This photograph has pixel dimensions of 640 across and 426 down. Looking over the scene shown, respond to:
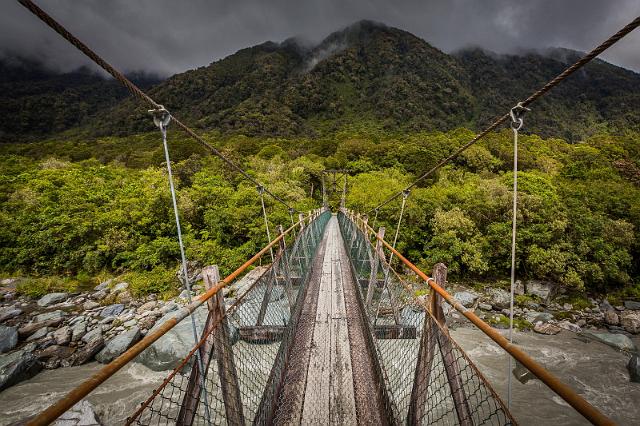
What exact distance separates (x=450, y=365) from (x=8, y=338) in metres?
8.60

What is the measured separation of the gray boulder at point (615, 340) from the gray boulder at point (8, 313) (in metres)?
14.4

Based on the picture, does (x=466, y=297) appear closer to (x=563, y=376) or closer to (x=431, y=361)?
(x=563, y=376)

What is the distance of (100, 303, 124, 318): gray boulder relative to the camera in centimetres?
693

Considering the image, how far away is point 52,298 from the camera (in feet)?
25.4

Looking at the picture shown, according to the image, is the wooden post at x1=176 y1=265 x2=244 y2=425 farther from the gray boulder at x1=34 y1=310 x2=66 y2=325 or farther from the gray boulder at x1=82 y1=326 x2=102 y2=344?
the gray boulder at x1=34 y1=310 x2=66 y2=325

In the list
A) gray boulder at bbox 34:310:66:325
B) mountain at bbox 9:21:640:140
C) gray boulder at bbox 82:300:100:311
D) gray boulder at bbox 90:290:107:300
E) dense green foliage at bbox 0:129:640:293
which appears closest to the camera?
gray boulder at bbox 34:310:66:325

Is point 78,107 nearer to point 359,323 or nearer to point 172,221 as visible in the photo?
point 172,221

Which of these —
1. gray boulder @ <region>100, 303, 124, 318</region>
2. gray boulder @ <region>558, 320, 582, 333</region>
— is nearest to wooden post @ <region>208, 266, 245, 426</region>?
gray boulder @ <region>100, 303, 124, 318</region>

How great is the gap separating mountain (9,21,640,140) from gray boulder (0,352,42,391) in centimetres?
3921

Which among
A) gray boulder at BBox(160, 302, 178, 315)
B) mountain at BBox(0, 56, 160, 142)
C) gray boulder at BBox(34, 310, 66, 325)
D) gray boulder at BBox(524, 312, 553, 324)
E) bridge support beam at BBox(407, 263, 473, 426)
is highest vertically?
mountain at BBox(0, 56, 160, 142)

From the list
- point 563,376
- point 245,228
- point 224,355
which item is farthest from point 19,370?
point 563,376

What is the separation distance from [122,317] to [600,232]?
1435 centimetres

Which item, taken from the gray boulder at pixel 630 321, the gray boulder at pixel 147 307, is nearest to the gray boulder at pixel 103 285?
the gray boulder at pixel 147 307

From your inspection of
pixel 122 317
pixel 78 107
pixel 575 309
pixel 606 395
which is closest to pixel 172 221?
pixel 122 317
